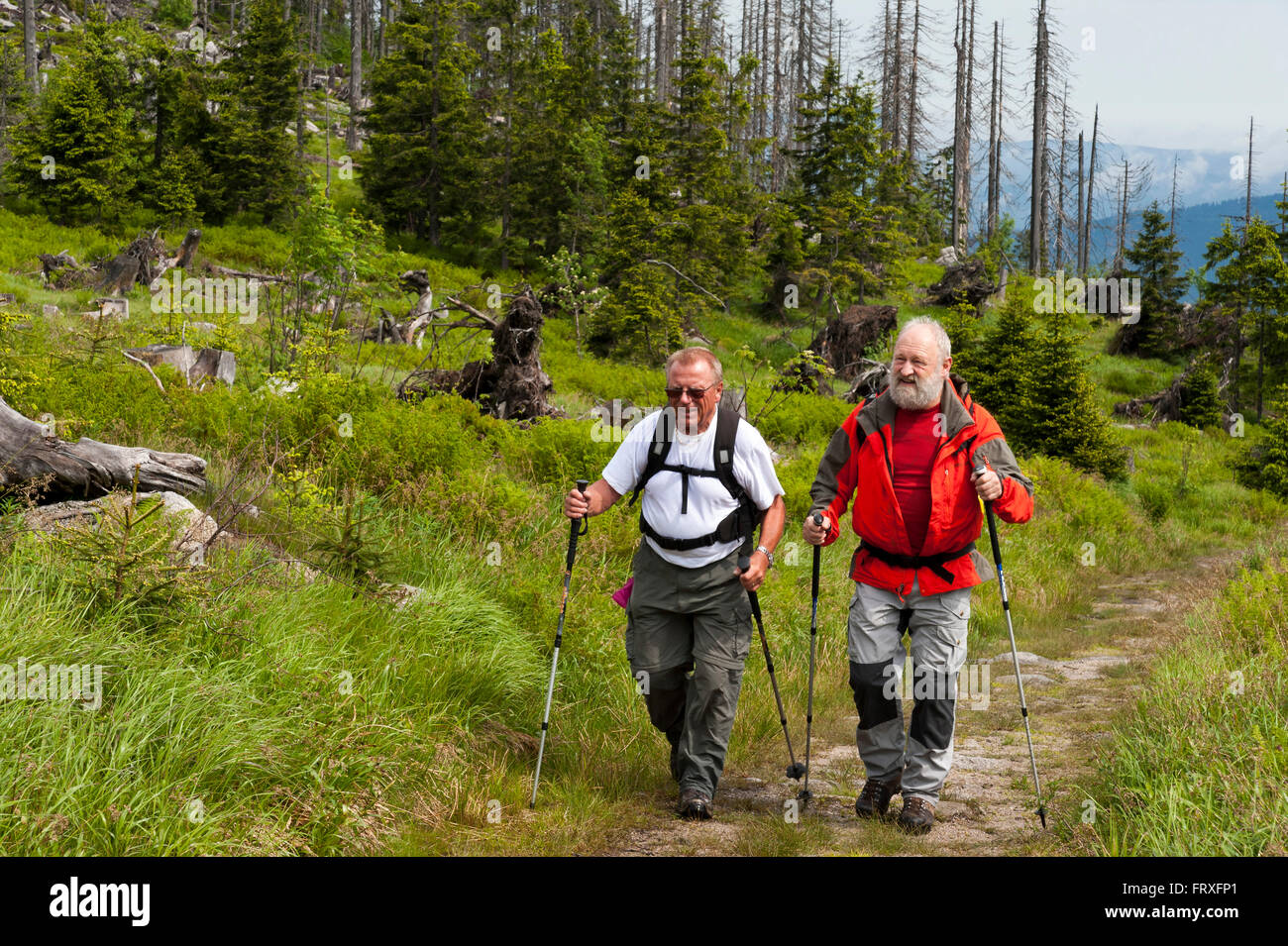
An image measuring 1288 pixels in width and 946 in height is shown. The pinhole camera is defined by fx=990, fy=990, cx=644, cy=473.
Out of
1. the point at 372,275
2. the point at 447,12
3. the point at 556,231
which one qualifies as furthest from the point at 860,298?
the point at 372,275

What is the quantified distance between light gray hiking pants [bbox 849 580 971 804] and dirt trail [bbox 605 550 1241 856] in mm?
293

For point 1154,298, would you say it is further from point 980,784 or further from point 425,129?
point 980,784

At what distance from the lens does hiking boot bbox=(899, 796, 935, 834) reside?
15.8 feet

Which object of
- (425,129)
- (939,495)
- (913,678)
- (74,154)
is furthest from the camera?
(425,129)

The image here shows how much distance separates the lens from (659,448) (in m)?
5.05

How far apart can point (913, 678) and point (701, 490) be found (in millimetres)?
1435

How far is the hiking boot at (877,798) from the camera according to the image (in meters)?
5.06

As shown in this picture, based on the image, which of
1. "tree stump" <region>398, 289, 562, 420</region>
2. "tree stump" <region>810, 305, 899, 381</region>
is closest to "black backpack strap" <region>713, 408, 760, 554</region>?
"tree stump" <region>398, 289, 562, 420</region>

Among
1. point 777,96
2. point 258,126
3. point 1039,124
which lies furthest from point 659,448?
point 777,96

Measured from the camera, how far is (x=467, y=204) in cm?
3981

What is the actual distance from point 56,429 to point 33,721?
4.53m

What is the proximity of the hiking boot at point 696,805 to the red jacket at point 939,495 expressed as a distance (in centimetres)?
136

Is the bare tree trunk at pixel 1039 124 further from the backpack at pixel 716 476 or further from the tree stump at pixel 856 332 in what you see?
the backpack at pixel 716 476

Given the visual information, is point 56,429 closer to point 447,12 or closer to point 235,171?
point 235,171
